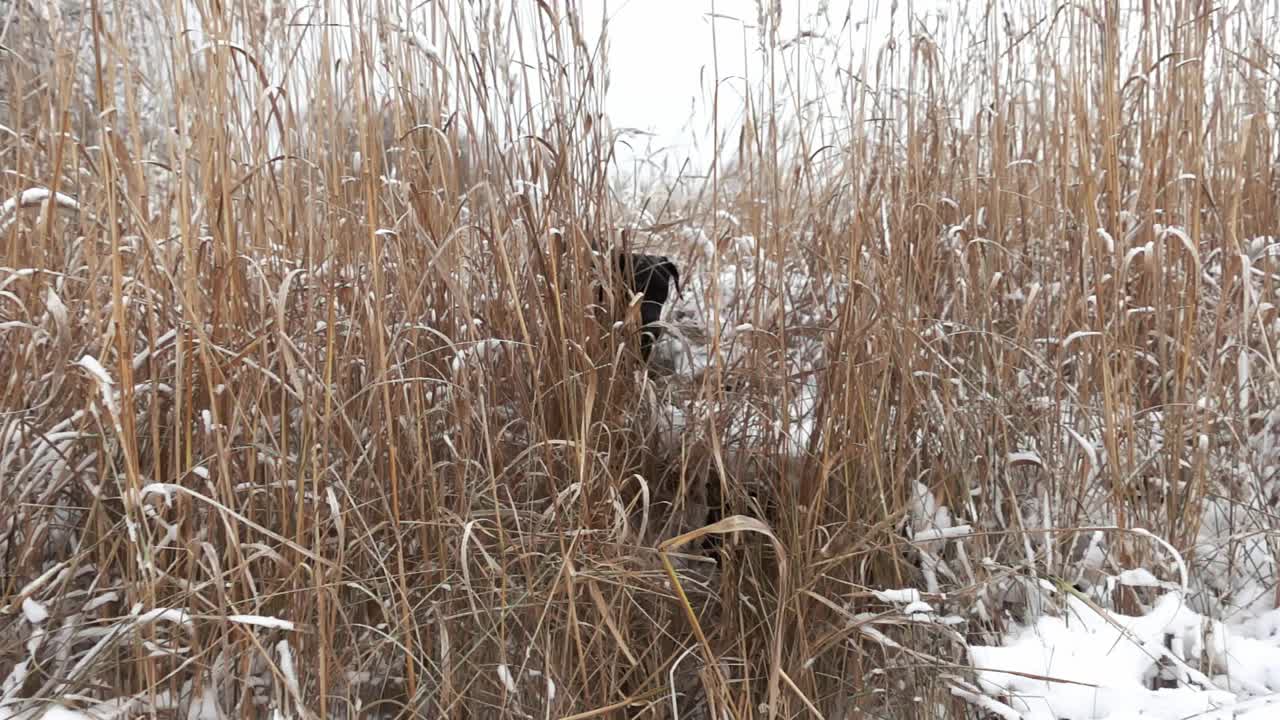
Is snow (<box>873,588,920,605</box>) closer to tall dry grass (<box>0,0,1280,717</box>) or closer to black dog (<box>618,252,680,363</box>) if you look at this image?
tall dry grass (<box>0,0,1280,717</box>)

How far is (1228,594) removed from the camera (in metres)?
1.60

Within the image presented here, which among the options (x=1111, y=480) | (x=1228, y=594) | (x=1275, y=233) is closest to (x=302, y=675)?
(x=1111, y=480)

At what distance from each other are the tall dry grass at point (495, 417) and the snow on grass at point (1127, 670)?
0.08 m

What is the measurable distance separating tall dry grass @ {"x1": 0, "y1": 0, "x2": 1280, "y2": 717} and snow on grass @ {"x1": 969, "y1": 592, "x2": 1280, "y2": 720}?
8 cm

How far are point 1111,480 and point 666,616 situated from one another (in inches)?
30.9

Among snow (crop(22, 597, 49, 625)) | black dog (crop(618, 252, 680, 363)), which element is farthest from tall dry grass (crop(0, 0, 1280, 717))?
black dog (crop(618, 252, 680, 363))

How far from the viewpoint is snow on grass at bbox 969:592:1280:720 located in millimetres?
1251

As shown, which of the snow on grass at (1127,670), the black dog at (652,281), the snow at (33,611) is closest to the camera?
the snow at (33,611)

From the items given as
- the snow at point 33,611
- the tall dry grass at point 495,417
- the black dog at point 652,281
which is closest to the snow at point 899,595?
the tall dry grass at point 495,417

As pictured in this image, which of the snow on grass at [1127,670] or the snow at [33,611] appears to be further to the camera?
the snow on grass at [1127,670]

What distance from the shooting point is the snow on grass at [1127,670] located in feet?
4.10

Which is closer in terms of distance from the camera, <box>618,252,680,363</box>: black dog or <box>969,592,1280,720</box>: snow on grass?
<box>969,592,1280,720</box>: snow on grass

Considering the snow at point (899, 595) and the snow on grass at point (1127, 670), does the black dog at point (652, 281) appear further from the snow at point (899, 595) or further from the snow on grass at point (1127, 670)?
the snow on grass at point (1127, 670)

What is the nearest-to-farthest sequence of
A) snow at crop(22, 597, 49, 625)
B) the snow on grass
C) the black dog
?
snow at crop(22, 597, 49, 625), the snow on grass, the black dog
